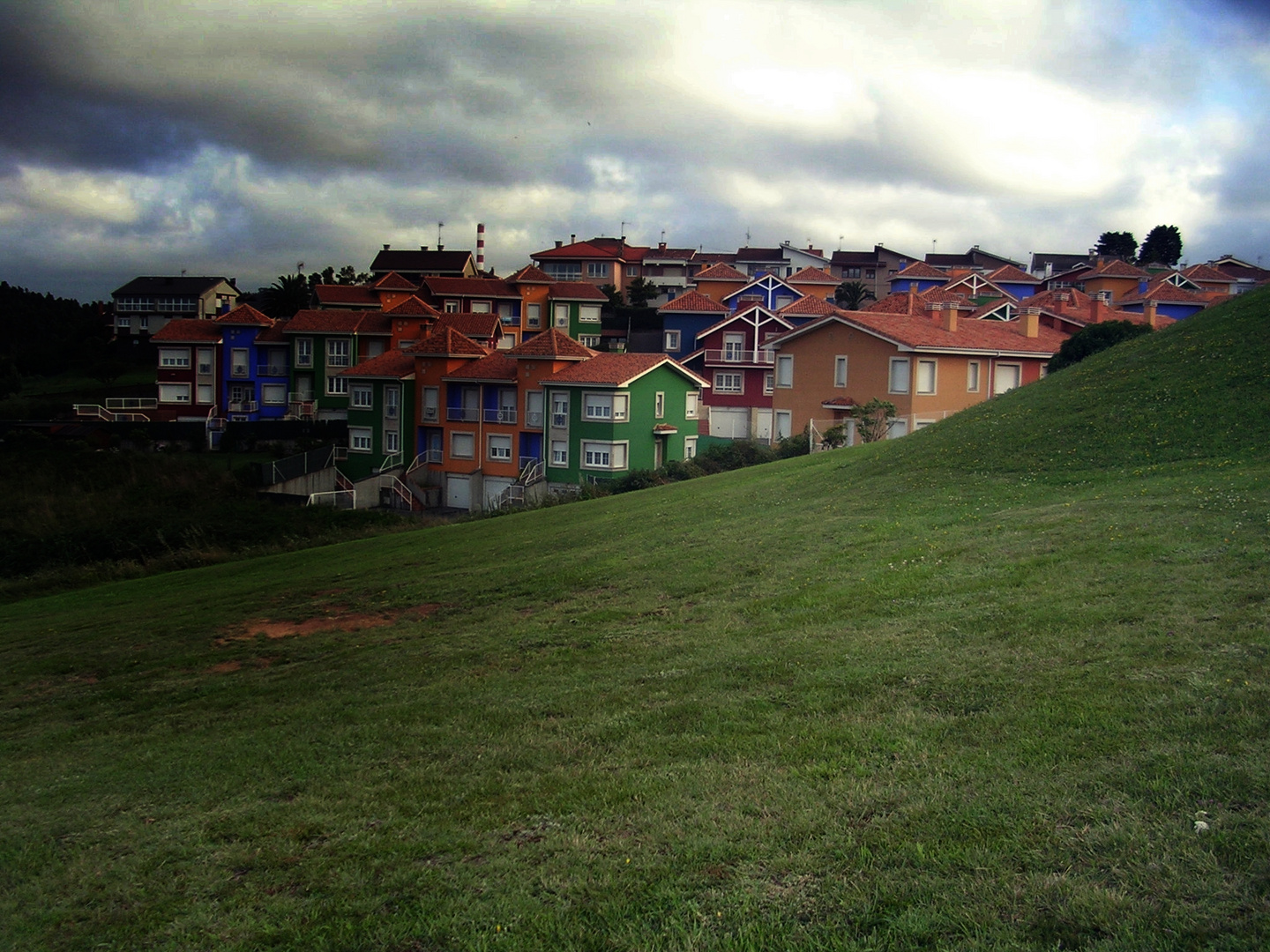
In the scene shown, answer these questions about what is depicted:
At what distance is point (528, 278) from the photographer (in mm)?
93750

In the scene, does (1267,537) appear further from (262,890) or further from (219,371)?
(219,371)

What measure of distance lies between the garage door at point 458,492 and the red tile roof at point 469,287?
33.3 m

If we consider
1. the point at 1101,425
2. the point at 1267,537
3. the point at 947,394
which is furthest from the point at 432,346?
the point at 1267,537

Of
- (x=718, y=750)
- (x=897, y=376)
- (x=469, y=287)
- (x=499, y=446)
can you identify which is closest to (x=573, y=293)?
(x=469, y=287)

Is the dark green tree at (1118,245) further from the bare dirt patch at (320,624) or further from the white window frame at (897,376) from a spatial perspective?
the bare dirt patch at (320,624)

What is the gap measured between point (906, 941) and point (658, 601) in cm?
980

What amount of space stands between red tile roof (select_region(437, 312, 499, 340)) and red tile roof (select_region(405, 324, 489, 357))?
31.3 ft

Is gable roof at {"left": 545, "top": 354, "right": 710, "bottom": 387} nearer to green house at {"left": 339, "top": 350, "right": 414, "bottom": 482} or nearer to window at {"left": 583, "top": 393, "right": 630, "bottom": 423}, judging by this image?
window at {"left": 583, "top": 393, "right": 630, "bottom": 423}

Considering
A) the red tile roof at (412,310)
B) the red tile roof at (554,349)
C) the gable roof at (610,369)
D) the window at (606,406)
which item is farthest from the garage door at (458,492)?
the red tile roof at (412,310)

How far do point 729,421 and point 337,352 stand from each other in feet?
100

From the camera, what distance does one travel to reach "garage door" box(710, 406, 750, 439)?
7438 cm

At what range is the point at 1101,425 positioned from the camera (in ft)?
75.2

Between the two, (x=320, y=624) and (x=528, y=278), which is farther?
(x=528, y=278)

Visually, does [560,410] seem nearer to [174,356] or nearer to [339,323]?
[339,323]
